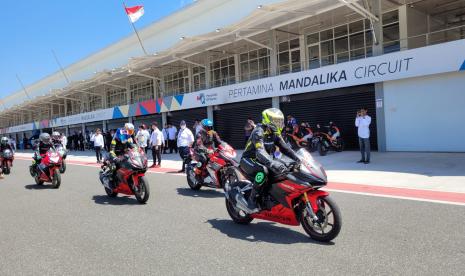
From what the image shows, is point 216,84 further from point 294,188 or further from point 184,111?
point 294,188

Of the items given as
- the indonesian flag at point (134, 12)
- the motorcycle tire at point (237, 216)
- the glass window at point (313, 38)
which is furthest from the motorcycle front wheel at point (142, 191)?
the indonesian flag at point (134, 12)

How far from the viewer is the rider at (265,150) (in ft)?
17.1

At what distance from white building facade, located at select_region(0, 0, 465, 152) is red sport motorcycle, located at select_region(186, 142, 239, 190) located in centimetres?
869

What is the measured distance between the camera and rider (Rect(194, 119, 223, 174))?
934 cm

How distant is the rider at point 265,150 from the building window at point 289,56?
53.1ft

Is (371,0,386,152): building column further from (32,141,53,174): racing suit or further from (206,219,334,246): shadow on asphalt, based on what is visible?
(32,141,53,174): racing suit

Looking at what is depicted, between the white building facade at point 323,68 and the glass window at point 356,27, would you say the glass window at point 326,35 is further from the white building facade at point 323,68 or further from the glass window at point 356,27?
the glass window at point 356,27

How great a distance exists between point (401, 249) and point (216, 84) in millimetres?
23194

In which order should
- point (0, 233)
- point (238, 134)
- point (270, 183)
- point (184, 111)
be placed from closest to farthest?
point (270, 183)
point (0, 233)
point (238, 134)
point (184, 111)

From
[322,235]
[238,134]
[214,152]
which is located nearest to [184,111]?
[238,134]

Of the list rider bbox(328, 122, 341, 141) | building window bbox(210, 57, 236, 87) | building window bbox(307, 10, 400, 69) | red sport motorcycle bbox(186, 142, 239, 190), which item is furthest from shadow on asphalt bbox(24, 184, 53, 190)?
building window bbox(210, 57, 236, 87)

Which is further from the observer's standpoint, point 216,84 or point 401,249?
point 216,84

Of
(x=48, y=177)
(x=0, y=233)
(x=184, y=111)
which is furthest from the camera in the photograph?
(x=184, y=111)

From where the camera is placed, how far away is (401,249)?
4.54 m
